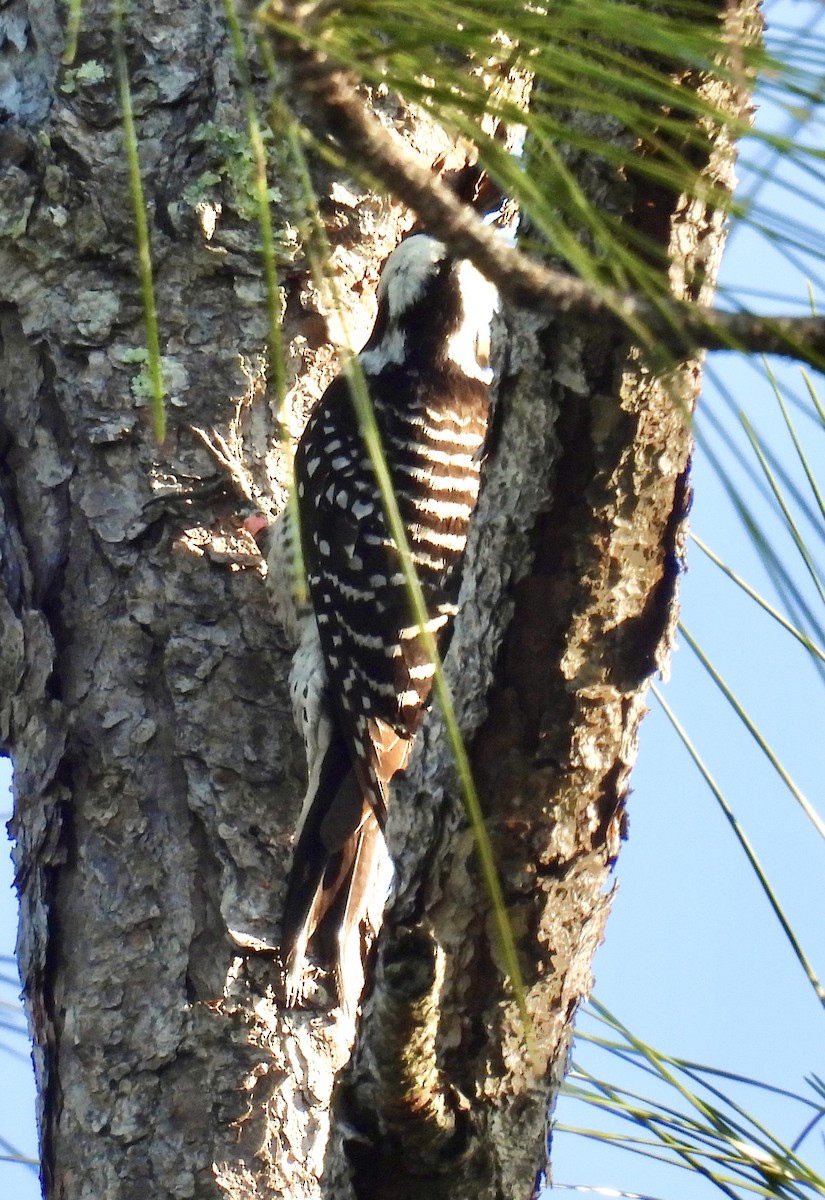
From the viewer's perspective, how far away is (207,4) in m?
2.35

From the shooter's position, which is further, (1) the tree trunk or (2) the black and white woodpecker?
(2) the black and white woodpecker

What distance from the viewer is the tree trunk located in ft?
3.86

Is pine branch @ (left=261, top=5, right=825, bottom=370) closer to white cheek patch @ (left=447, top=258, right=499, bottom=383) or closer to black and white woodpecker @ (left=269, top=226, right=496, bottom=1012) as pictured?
black and white woodpecker @ (left=269, top=226, right=496, bottom=1012)

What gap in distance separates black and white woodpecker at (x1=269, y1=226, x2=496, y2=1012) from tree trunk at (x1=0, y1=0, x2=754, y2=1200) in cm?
7

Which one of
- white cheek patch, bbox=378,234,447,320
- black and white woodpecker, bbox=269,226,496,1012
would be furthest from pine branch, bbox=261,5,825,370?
white cheek patch, bbox=378,234,447,320

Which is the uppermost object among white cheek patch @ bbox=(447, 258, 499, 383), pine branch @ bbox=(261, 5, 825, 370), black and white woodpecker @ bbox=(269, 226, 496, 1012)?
white cheek patch @ bbox=(447, 258, 499, 383)

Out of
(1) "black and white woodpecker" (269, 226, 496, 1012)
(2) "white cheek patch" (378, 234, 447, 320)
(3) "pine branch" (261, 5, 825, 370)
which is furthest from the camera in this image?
(2) "white cheek patch" (378, 234, 447, 320)

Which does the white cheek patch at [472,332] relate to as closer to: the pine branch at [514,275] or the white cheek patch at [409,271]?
the white cheek patch at [409,271]

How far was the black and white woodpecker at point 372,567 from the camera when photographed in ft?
7.16

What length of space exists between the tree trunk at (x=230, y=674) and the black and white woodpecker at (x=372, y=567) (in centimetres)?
7

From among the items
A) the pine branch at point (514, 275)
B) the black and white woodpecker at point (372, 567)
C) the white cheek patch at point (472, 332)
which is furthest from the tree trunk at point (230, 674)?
the white cheek patch at point (472, 332)

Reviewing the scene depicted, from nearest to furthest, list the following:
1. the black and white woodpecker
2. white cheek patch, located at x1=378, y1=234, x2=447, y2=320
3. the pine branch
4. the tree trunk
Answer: the pine branch, the tree trunk, the black and white woodpecker, white cheek patch, located at x1=378, y1=234, x2=447, y2=320

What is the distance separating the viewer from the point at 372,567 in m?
2.74

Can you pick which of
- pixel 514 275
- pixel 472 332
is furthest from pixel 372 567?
pixel 514 275
